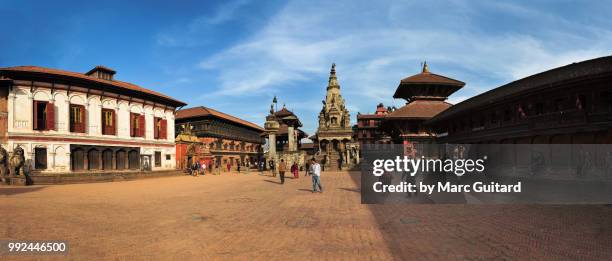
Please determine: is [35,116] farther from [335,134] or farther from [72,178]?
[335,134]

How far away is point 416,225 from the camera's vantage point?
790cm

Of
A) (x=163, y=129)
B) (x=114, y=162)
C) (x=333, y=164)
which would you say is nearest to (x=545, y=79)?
(x=333, y=164)

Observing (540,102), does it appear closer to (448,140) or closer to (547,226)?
(547,226)

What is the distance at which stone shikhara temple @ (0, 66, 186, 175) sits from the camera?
23.6 metres

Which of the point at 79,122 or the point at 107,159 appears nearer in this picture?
the point at 79,122

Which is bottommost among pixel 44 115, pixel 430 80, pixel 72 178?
pixel 72 178

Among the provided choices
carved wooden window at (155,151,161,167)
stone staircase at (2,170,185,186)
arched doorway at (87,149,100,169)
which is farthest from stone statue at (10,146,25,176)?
carved wooden window at (155,151,161,167)

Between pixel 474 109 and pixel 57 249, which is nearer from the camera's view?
pixel 57 249

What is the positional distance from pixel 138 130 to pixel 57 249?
2912cm

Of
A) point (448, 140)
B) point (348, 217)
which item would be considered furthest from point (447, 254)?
point (448, 140)

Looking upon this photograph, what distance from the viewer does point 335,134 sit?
166 ft

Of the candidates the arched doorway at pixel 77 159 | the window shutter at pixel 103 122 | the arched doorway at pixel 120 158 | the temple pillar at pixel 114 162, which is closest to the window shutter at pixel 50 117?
the arched doorway at pixel 77 159

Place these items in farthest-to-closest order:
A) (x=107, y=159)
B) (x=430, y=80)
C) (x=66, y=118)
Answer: (x=430, y=80) → (x=107, y=159) → (x=66, y=118)

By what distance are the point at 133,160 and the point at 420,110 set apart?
28.0 m
